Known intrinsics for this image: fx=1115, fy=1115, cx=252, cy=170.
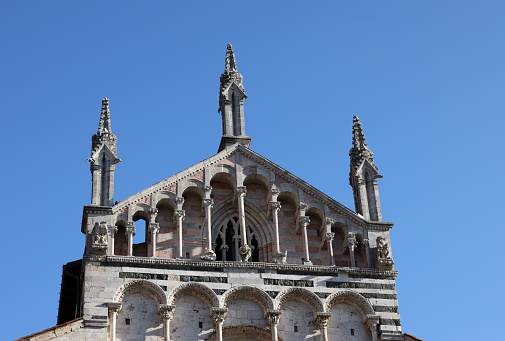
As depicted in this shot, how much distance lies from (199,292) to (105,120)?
18.6ft

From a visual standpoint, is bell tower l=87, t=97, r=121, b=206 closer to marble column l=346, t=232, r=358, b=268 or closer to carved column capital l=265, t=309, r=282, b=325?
carved column capital l=265, t=309, r=282, b=325

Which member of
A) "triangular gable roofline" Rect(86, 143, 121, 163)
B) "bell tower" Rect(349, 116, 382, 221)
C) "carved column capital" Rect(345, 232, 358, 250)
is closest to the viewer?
"carved column capital" Rect(345, 232, 358, 250)

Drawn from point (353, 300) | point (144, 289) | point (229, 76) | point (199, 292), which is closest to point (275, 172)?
point (229, 76)

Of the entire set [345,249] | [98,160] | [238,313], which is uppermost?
[98,160]

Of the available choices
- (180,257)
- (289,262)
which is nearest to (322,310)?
(289,262)

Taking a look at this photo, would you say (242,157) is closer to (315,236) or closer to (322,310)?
(315,236)

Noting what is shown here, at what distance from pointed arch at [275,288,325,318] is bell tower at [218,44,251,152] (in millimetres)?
4780

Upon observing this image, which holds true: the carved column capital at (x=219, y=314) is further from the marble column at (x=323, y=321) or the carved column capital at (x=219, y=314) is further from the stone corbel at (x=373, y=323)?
the stone corbel at (x=373, y=323)

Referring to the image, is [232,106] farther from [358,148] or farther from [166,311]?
[166,311]

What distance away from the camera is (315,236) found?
2928 centimetres

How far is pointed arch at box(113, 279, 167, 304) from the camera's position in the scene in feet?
87.5

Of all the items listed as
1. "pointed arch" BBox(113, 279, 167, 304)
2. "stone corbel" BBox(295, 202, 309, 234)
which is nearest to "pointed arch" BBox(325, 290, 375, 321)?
"stone corbel" BBox(295, 202, 309, 234)

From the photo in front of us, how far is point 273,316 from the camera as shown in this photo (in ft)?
88.5

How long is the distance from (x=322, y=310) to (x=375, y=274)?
1.85m
